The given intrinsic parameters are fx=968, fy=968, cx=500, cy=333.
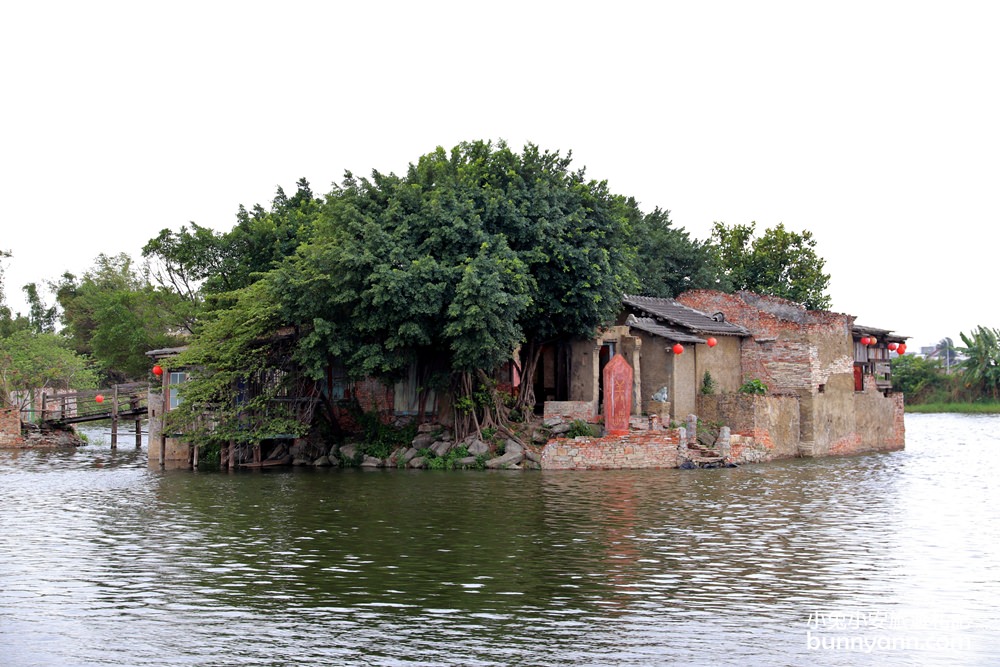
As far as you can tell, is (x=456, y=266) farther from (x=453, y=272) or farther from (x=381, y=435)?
(x=381, y=435)

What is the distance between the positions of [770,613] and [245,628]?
6.08 meters

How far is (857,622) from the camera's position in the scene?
36.2 feet

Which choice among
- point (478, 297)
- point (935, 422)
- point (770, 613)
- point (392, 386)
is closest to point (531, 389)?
point (392, 386)

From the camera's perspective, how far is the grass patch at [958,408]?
7012cm

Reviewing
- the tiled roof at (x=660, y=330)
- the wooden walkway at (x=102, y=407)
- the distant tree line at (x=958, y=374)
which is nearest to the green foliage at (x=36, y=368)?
the wooden walkway at (x=102, y=407)

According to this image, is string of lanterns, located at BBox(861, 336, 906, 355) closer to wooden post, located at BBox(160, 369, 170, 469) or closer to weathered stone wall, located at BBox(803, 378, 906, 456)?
weathered stone wall, located at BBox(803, 378, 906, 456)

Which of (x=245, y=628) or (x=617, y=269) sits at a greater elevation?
(x=617, y=269)

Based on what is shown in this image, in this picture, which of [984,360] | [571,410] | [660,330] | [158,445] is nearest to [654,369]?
[660,330]

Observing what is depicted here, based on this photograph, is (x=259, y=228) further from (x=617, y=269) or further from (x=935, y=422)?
(x=935, y=422)

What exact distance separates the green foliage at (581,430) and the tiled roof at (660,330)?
5.11m

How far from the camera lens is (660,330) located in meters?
35.4

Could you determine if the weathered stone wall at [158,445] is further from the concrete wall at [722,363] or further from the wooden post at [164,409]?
the concrete wall at [722,363]

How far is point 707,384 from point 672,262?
43.1 feet

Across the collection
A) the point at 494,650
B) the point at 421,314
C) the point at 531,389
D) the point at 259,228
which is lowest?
the point at 494,650
